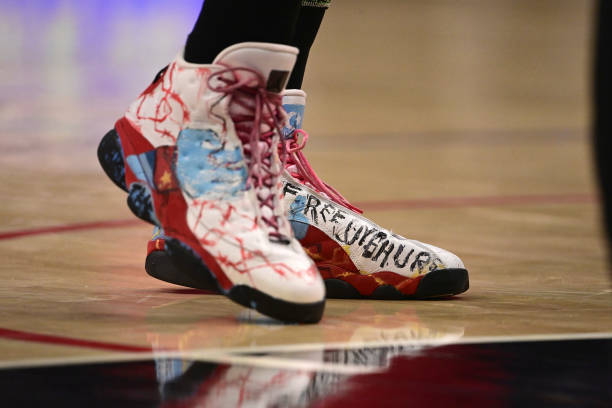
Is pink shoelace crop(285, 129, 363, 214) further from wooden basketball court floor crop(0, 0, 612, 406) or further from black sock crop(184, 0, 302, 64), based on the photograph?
black sock crop(184, 0, 302, 64)

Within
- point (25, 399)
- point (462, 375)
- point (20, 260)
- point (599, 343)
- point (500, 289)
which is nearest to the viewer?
point (25, 399)

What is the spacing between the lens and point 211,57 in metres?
1.24

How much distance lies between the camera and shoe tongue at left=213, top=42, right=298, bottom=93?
1.21 metres

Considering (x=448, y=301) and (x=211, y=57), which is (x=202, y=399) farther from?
(x=448, y=301)

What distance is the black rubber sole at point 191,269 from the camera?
3.85 feet

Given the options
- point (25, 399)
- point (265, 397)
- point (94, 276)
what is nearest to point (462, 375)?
point (265, 397)

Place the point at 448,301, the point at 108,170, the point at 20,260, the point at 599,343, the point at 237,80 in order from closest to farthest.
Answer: the point at 599,343 → the point at 237,80 → the point at 108,170 → the point at 448,301 → the point at 20,260

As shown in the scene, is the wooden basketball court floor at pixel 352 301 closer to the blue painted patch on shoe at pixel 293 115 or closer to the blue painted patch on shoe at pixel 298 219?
the blue painted patch on shoe at pixel 298 219

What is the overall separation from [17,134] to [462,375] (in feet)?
10.5

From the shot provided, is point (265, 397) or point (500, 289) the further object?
point (500, 289)

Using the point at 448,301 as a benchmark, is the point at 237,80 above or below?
above

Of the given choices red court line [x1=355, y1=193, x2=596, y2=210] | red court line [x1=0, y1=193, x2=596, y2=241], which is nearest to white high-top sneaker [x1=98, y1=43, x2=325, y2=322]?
red court line [x1=0, y1=193, x2=596, y2=241]

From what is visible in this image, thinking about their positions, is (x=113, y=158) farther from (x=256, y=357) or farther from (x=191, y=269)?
(x=256, y=357)

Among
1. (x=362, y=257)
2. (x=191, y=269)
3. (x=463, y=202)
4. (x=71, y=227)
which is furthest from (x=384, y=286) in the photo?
(x=463, y=202)
